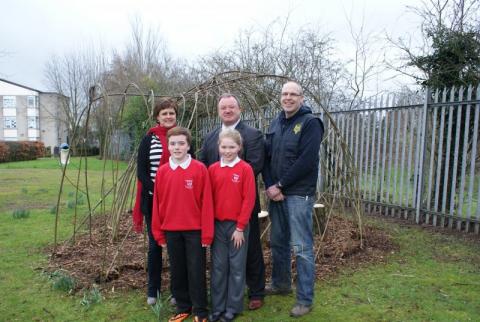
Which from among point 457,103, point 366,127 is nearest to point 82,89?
point 366,127

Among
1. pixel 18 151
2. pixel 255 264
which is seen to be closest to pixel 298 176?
pixel 255 264

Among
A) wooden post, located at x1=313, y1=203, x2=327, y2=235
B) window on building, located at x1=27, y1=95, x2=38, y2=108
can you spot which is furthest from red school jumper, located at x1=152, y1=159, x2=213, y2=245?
window on building, located at x1=27, y1=95, x2=38, y2=108

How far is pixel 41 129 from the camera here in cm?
5138

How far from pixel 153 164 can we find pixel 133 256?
1.68 meters

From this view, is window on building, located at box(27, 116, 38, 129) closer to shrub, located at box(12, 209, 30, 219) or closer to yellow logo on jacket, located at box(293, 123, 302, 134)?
shrub, located at box(12, 209, 30, 219)

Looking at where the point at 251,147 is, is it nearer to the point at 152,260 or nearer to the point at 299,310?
the point at 152,260

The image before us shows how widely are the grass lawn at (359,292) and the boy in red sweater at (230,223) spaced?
23 cm

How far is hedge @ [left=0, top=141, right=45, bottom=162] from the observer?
72.0 ft

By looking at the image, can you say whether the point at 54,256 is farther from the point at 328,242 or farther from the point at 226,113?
the point at 328,242

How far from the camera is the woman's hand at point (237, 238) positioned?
2.76m

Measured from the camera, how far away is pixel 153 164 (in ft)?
10.0

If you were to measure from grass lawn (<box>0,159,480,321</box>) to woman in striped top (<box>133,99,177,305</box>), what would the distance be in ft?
0.95

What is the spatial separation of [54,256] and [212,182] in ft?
8.71

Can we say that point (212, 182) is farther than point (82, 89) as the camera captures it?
No
